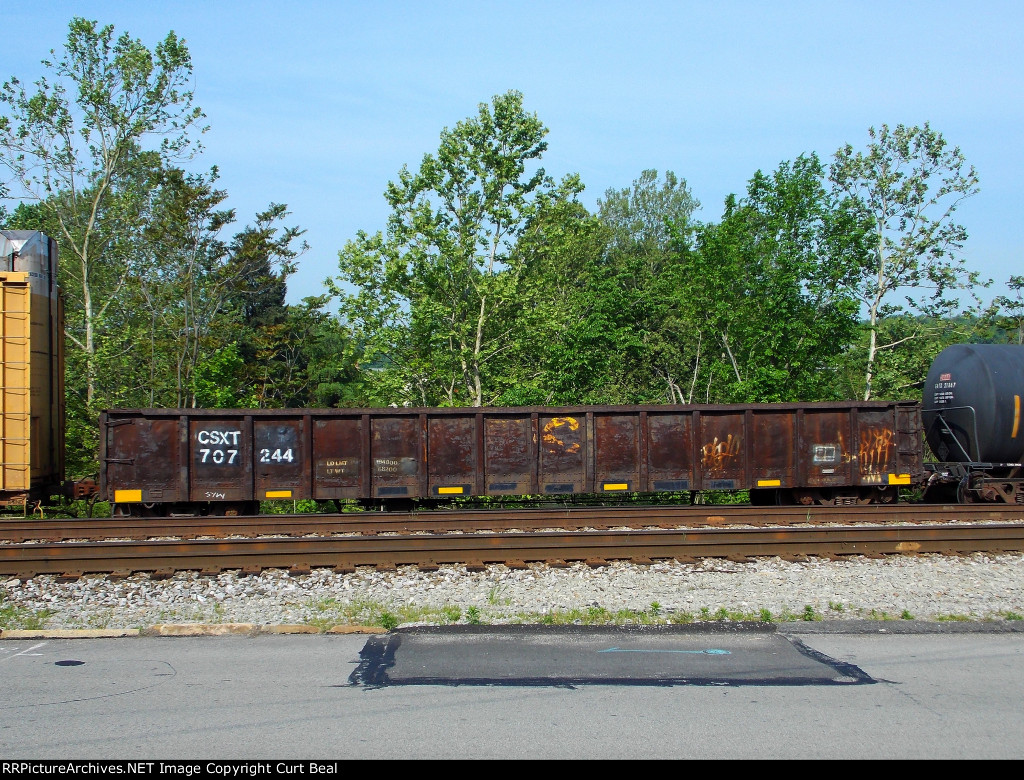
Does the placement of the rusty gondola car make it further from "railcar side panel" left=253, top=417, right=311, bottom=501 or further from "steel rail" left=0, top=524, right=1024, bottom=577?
"steel rail" left=0, top=524, right=1024, bottom=577

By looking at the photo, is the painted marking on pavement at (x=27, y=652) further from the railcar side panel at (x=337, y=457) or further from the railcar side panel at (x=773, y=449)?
the railcar side panel at (x=773, y=449)

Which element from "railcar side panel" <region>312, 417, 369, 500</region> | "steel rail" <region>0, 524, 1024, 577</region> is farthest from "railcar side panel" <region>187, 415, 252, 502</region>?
"steel rail" <region>0, 524, 1024, 577</region>

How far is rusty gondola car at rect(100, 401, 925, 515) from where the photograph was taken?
1433cm

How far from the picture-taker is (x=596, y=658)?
632 cm

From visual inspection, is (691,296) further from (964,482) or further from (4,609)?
(4,609)

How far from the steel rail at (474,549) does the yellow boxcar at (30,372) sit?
10.5 ft

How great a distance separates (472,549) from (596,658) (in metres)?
4.45

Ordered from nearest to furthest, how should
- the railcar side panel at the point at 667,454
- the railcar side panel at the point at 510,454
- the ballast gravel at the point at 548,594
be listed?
the ballast gravel at the point at 548,594 → the railcar side panel at the point at 510,454 → the railcar side panel at the point at 667,454

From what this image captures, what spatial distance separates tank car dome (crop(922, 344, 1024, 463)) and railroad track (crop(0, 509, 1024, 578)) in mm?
4676

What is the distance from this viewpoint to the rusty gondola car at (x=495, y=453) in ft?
47.0

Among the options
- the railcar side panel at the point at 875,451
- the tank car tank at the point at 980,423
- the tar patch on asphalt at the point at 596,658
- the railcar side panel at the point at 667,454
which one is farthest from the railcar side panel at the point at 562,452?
the tar patch on asphalt at the point at 596,658

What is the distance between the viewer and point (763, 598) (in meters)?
8.52

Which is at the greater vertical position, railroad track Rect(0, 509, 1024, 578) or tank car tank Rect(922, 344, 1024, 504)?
tank car tank Rect(922, 344, 1024, 504)

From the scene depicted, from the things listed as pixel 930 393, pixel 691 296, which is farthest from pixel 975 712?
pixel 691 296
